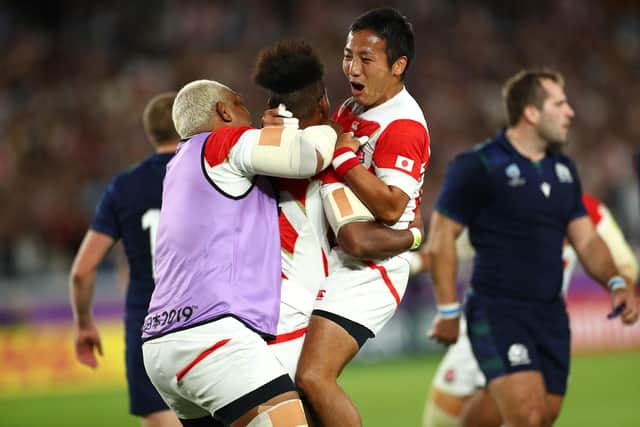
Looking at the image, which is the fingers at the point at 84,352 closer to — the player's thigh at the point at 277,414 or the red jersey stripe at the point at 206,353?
the red jersey stripe at the point at 206,353

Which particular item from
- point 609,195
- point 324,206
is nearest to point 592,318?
point 609,195

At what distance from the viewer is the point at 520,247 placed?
6656 mm

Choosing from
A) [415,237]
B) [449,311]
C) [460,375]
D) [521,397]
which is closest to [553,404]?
[521,397]

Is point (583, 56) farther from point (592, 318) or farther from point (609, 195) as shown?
point (592, 318)

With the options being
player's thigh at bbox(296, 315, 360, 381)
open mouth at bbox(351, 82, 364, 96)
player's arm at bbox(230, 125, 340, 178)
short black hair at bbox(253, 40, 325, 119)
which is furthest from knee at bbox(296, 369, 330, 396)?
open mouth at bbox(351, 82, 364, 96)

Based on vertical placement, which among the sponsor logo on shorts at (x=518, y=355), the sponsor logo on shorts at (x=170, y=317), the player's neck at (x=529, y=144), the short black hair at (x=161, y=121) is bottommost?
the sponsor logo on shorts at (x=518, y=355)

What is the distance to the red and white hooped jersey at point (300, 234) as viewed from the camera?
4.90 meters

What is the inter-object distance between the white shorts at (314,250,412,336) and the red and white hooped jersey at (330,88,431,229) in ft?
0.78

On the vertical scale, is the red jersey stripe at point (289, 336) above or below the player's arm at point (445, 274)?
above

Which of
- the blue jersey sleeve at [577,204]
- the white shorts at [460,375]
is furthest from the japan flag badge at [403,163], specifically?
the white shorts at [460,375]

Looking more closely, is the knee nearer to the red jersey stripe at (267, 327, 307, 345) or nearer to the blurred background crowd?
the red jersey stripe at (267, 327, 307, 345)

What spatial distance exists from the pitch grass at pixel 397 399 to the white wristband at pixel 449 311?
11.7 ft

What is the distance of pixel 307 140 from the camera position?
180 inches

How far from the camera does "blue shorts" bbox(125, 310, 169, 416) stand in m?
6.53
